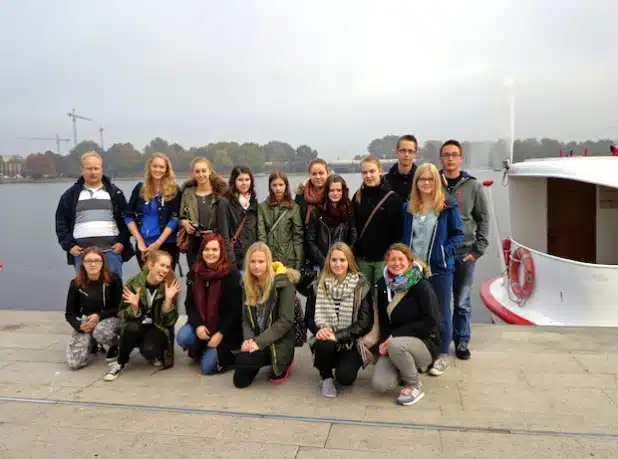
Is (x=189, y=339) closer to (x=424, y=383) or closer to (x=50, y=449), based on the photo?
(x=50, y=449)

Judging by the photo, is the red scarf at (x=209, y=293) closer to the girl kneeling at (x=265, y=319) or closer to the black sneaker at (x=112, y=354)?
the girl kneeling at (x=265, y=319)

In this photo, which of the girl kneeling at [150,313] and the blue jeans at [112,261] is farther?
the blue jeans at [112,261]

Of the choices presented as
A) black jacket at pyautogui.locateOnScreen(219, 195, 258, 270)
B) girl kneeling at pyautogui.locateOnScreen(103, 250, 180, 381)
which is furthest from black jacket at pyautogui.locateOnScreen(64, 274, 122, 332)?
black jacket at pyautogui.locateOnScreen(219, 195, 258, 270)

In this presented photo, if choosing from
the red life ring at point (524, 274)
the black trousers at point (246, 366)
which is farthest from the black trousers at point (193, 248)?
the red life ring at point (524, 274)

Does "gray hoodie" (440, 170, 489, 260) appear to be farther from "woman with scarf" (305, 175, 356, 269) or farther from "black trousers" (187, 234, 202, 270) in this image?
"black trousers" (187, 234, 202, 270)

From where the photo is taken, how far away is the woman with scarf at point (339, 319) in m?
4.10

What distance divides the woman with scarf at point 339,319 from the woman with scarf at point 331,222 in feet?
1.73

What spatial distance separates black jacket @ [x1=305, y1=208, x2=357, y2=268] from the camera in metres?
4.74

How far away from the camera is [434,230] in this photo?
443cm

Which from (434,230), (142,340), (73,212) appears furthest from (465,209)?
(73,212)

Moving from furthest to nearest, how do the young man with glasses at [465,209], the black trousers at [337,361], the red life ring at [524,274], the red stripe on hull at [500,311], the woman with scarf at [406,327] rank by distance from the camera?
1. the red stripe on hull at [500,311]
2. the red life ring at [524,274]
3. the young man with glasses at [465,209]
4. the black trousers at [337,361]
5. the woman with scarf at [406,327]

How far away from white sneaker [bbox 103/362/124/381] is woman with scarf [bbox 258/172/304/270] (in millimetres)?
1559

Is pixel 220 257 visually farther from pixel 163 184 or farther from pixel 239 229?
pixel 163 184

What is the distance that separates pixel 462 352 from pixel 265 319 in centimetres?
174
